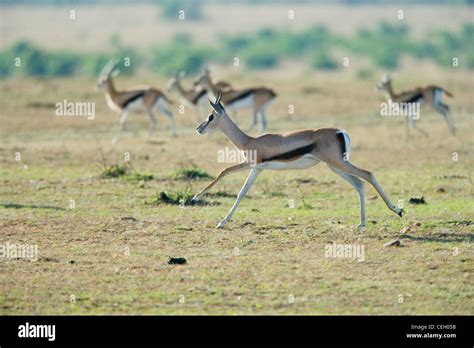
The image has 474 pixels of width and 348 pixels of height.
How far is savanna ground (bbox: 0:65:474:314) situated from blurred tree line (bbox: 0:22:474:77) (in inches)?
856

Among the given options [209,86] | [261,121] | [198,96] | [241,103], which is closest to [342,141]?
[261,121]

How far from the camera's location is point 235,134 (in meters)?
10.3

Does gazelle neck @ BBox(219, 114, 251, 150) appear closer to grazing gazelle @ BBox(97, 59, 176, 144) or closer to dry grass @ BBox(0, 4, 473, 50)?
grazing gazelle @ BBox(97, 59, 176, 144)

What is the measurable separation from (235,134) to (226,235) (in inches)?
50.1

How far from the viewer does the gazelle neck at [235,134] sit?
10.2m

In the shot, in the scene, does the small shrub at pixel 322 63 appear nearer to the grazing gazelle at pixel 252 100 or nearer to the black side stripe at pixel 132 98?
the grazing gazelle at pixel 252 100

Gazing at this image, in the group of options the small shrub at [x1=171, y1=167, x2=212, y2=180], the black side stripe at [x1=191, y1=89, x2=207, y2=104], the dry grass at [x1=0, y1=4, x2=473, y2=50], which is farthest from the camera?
the dry grass at [x1=0, y1=4, x2=473, y2=50]

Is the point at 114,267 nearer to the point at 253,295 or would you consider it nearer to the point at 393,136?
the point at 253,295

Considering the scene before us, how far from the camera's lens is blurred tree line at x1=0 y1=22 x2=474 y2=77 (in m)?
40.2

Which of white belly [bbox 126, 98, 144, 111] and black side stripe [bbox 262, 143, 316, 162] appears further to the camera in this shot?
white belly [bbox 126, 98, 144, 111]

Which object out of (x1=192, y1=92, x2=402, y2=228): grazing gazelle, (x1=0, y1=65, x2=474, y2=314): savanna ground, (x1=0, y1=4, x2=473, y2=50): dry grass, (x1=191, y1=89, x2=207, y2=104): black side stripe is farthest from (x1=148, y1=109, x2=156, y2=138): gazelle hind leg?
(x1=0, y1=4, x2=473, y2=50): dry grass

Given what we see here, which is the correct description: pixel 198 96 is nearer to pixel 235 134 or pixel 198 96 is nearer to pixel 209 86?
pixel 209 86
